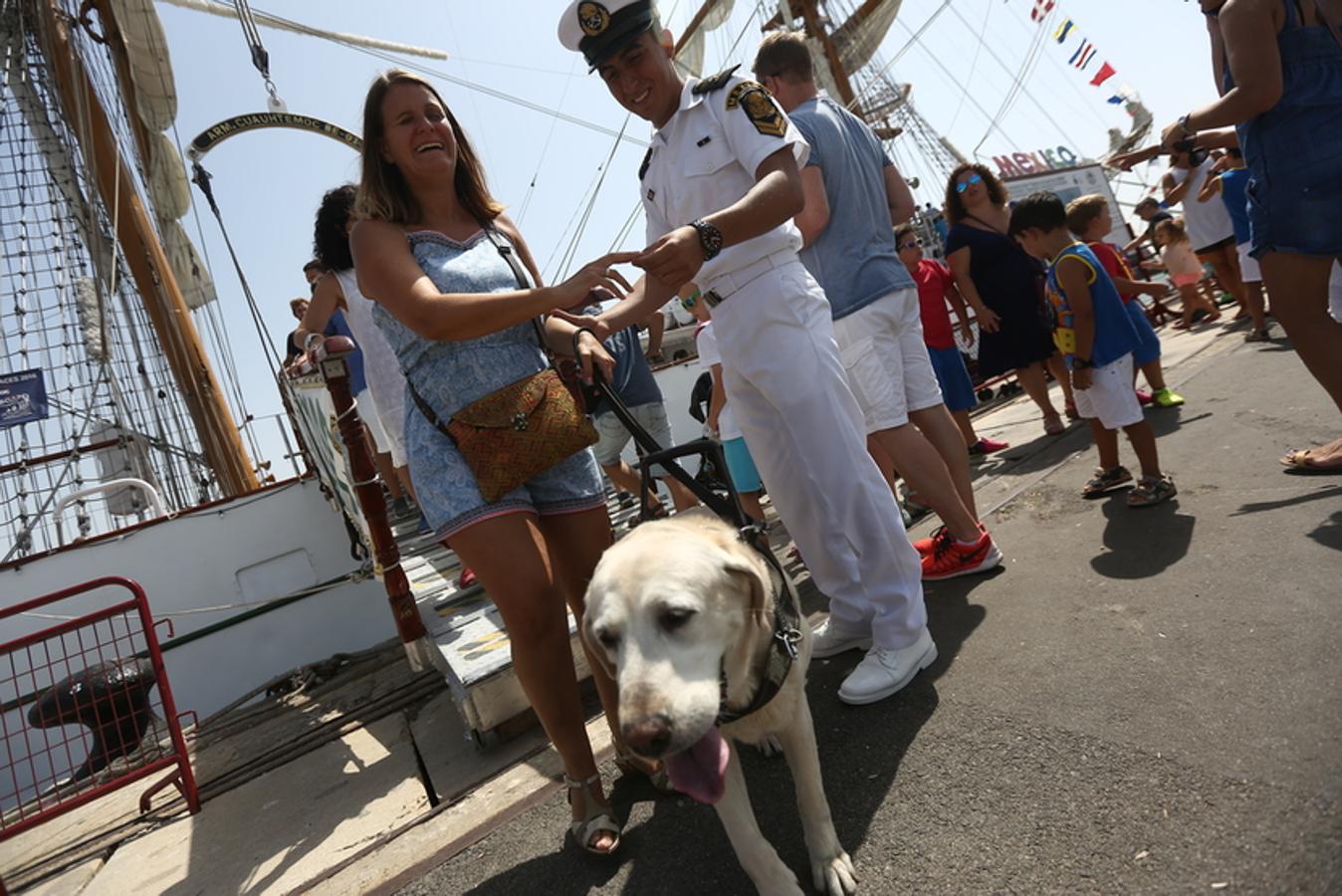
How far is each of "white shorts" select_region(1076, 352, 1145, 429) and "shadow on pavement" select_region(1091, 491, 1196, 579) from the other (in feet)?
1.36

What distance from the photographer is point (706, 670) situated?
1.36 m

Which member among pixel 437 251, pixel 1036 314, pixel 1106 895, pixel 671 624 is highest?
pixel 437 251

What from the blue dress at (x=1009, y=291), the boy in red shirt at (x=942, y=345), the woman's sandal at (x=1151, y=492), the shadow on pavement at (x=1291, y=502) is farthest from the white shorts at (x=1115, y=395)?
the blue dress at (x=1009, y=291)

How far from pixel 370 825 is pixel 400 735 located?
843 millimetres

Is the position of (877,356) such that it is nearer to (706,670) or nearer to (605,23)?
(605,23)

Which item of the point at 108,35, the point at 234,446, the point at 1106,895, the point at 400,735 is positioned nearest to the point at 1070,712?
the point at 1106,895

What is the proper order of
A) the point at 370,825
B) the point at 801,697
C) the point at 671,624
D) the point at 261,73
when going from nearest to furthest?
1. the point at 671,624
2. the point at 801,697
3. the point at 370,825
4. the point at 261,73

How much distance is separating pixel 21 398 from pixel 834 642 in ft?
35.7

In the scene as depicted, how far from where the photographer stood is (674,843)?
1.79 metres

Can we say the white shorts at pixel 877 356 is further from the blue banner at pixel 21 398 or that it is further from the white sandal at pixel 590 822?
the blue banner at pixel 21 398

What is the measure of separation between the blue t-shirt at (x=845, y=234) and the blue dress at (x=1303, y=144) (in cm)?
134

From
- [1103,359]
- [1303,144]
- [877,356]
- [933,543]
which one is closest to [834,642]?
[933,543]

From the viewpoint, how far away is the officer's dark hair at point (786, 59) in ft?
9.84

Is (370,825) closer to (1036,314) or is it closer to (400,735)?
(400,735)
